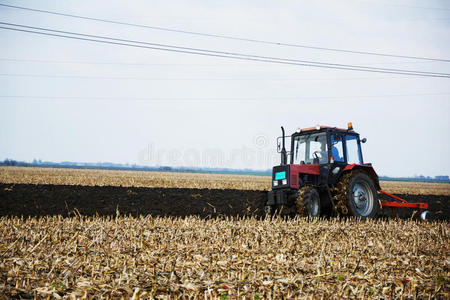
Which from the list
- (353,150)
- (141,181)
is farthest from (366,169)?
(141,181)

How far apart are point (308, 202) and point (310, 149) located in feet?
6.28

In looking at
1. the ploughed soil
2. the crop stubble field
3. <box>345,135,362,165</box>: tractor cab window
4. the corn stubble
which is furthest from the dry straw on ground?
the corn stubble

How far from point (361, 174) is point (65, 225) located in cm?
713

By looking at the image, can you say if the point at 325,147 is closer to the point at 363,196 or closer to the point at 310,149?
the point at 310,149

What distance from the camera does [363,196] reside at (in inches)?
374

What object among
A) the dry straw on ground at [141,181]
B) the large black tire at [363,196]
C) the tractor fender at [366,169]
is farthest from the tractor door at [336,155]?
the dry straw on ground at [141,181]

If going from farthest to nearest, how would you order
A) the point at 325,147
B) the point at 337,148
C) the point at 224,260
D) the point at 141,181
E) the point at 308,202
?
the point at 141,181 → the point at 337,148 → the point at 325,147 → the point at 308,202 → the point at 224,260

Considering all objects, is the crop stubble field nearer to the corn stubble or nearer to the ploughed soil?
the corn stubble

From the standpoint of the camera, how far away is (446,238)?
7273mm

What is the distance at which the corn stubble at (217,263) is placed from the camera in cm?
370

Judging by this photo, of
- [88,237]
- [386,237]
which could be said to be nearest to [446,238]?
[386,237]

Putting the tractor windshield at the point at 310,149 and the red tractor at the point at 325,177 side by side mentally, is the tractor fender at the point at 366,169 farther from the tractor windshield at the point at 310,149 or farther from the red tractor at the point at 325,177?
the tractor windshield at the point at 310,149

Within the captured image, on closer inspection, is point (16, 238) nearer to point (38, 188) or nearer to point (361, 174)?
point (361, 174)

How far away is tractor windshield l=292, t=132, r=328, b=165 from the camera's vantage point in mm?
9203
